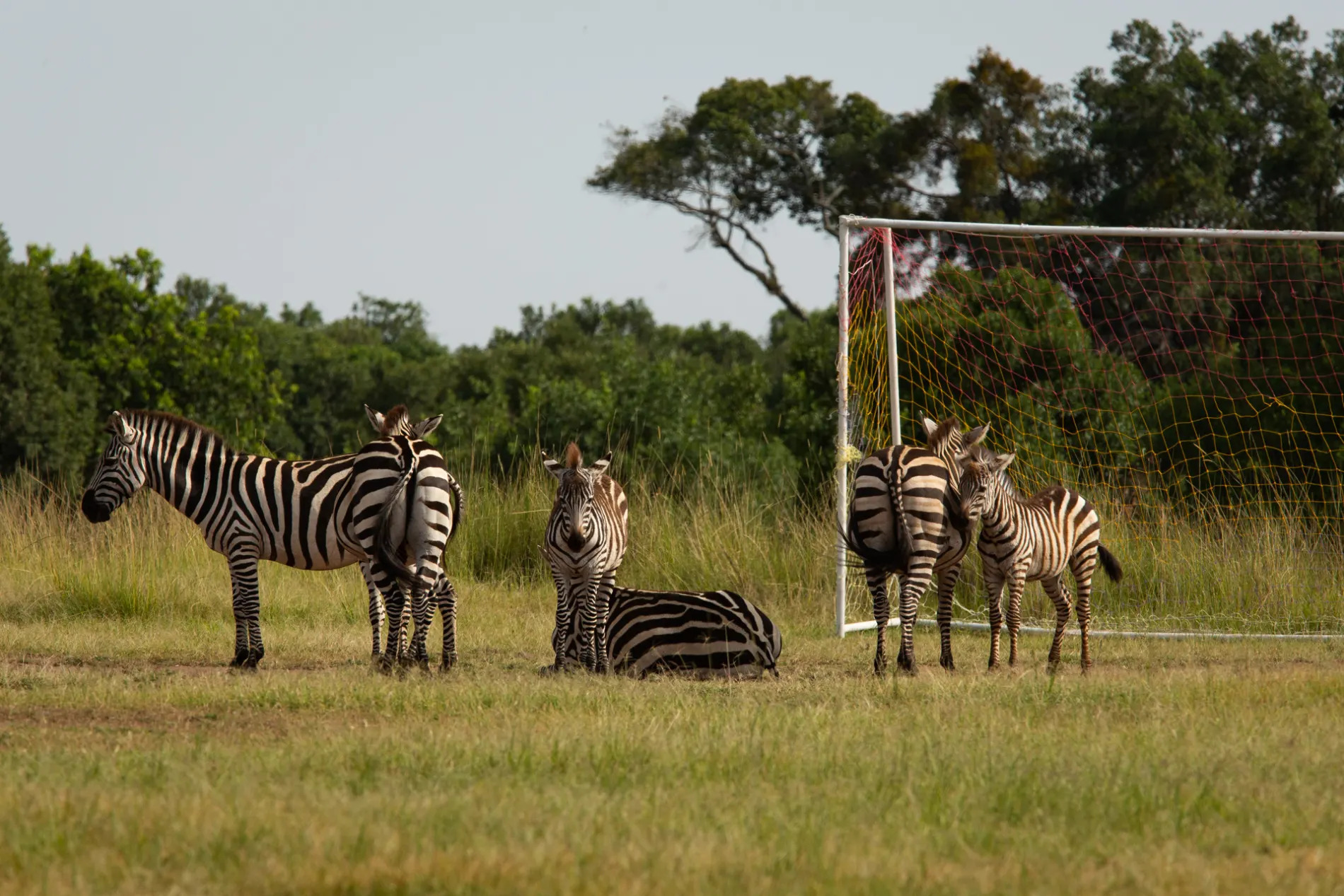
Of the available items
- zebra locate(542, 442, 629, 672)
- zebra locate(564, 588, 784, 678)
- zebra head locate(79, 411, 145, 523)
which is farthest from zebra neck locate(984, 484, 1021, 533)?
zebra head locate(79, 411, 145, 523)

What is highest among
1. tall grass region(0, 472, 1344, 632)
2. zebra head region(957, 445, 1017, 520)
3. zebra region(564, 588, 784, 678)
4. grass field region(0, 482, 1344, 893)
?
zebra head region(957, 445, 1017, 520)

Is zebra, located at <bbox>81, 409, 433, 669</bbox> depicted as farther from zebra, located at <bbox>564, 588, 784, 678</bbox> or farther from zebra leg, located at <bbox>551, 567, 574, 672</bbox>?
zebra, located at <bbox>564, 588, 784, 678</bbox>

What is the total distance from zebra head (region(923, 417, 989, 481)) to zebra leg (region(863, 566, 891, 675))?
0.75 metres

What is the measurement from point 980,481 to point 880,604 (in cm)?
104

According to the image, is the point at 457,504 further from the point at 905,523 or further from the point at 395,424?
the point at 905,523

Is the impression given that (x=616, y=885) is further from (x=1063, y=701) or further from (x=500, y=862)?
(x=1063, y=701)

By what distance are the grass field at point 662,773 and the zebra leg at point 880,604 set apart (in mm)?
259

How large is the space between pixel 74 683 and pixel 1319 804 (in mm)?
6548

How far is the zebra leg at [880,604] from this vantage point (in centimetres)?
895

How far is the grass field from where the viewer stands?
432 centimetres

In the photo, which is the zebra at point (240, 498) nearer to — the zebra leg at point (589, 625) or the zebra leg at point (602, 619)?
the zebra leg at point (589, 625)

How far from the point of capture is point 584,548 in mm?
8719

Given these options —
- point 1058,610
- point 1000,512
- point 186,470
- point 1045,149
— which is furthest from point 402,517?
point 1045,149

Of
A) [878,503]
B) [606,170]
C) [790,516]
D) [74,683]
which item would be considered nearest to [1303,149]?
[606,170]
